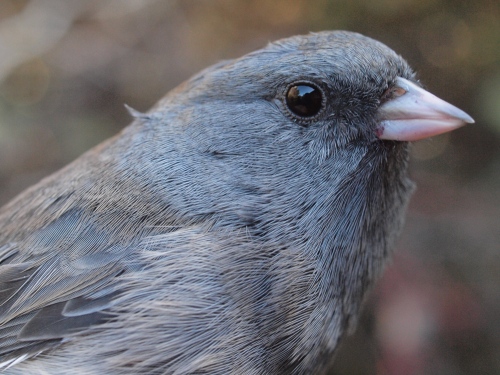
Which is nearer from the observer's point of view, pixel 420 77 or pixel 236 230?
pixel 236 230

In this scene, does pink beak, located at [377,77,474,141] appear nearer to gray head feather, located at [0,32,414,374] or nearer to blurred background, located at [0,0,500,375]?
gray head feather, located at [0,32,414,374]

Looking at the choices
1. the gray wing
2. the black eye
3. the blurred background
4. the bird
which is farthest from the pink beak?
the gray wing

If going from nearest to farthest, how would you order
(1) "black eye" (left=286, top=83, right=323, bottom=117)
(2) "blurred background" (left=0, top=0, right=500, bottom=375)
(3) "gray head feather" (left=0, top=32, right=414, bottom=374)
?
(3) "gray head feather" (left=0, top=32, right=414, bottom=374) < (1) "black eye" (left=286, top=83, right=323, bottom=117) < (2) "blurred background" (left=0, top=0, right=500, bottom=375)

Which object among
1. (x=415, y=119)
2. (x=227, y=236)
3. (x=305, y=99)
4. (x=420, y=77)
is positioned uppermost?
(x=420, y=77)

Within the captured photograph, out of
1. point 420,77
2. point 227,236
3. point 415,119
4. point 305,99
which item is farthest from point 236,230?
point 420,77

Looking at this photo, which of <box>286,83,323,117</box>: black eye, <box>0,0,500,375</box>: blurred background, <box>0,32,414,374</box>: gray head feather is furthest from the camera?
<box>0,0,500,375</box>: blurred background

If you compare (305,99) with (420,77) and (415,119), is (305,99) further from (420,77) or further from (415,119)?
(420,77)

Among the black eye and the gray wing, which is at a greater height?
the black eye

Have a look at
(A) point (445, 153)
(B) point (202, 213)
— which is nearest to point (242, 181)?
(B) point (202, 213)
